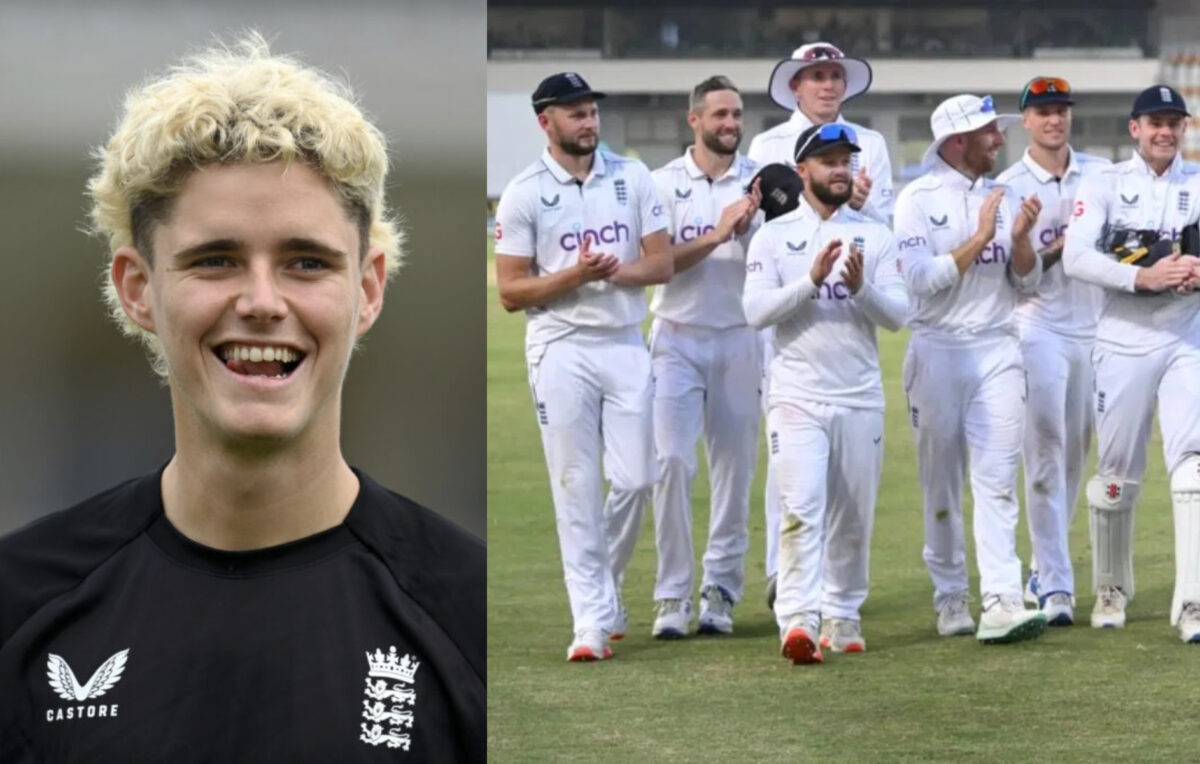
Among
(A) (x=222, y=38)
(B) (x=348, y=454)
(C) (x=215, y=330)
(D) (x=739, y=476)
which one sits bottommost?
(D) (x=739, y=476)

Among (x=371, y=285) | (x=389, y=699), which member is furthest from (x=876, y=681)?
(x=371, y=285)

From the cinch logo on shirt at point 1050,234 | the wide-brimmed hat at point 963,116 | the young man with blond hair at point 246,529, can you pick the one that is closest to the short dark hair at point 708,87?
the wide-brimmed hat at point 963,116

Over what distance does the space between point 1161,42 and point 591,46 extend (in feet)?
4.85

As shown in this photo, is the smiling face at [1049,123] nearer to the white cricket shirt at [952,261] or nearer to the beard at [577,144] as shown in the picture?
the white cricket shirt at [952,261]

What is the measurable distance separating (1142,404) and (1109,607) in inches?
22.6

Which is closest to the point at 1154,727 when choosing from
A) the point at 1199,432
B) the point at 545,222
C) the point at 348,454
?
the point at 1199,432

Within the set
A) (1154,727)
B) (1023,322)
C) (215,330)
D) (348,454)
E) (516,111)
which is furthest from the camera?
(1023,322)

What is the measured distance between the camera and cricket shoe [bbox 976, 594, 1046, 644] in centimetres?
618

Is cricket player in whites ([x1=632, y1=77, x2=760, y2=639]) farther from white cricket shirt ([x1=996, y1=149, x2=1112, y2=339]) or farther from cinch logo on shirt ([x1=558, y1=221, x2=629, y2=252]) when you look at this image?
white cricket shirt ([x1=996, y1=149, x2=1112, y2=339])

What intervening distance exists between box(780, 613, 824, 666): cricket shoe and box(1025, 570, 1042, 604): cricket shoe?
0.80 m

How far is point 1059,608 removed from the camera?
6.46m

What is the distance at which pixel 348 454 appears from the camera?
4.01 meters

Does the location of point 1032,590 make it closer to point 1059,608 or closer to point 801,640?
point 1059,608

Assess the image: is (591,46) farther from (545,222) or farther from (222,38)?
(222,38)
